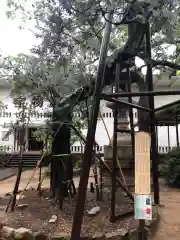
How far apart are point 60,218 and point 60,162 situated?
1.67 meters

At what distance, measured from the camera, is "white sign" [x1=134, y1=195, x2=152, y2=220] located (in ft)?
10.8

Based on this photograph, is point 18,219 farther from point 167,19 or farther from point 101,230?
point 167,19

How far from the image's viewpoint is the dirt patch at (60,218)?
16.3ft

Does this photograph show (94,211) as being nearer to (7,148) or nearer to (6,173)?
(6,173)

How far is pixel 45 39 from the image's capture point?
6172 mm

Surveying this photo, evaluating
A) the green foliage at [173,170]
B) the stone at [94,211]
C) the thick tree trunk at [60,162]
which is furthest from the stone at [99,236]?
the green foliage at [173,170]

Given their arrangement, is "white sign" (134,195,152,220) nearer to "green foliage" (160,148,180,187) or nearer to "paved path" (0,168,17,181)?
"green foliage" (160,148,180,187)

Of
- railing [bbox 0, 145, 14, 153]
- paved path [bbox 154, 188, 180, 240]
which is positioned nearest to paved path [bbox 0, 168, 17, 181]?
railing [bbox 0, 145, 14, 153]

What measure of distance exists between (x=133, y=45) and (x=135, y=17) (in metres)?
1.32

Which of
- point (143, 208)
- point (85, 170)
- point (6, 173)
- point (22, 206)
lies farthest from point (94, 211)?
point (6, 173)

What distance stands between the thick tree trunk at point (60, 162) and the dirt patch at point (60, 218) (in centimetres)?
34

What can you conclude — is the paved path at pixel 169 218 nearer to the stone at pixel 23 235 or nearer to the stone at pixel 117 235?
the stone at pixel 117 235

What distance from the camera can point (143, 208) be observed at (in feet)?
10.8

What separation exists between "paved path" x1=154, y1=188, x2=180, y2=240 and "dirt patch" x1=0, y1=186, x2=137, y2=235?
52 cm
